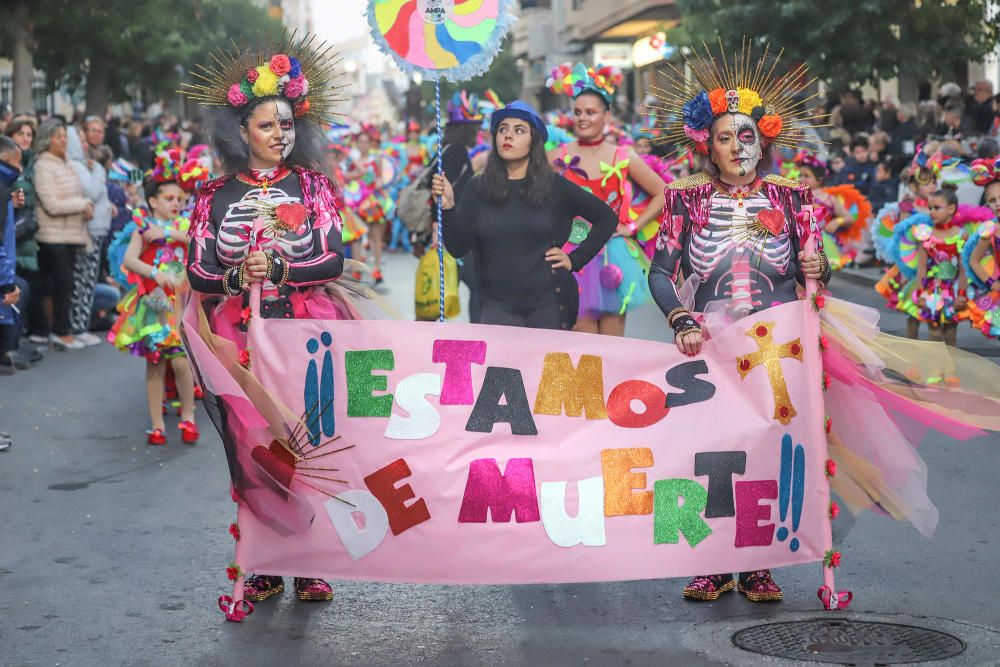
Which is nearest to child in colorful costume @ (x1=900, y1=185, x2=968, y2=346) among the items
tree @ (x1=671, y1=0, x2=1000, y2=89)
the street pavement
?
the street pavement

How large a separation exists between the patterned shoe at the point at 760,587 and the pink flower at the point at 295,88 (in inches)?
105

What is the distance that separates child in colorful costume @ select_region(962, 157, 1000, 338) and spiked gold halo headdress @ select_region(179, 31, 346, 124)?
5688mm

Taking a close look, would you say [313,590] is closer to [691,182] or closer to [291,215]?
[291,215]

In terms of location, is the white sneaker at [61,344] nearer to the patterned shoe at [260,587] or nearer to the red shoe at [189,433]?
the red shoe at [189,433]

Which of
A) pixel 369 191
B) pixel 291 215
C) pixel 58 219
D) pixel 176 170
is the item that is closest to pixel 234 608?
A: pixel 291 215

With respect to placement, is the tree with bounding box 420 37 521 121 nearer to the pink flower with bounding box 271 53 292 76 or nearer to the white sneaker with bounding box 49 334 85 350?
the white sneaker with bounding box 49 334 85 350

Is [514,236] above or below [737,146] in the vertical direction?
below

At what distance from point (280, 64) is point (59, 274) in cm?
855

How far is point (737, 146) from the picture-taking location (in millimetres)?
6320

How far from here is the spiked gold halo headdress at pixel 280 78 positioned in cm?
654

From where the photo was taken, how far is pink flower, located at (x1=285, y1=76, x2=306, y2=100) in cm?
657

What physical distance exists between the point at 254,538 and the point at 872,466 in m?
2.33

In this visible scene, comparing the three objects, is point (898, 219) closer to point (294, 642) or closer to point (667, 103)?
point (667, 103)

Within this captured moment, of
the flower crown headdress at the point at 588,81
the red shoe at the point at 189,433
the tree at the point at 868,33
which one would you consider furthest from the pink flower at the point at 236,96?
the tree at the point at 868,33
